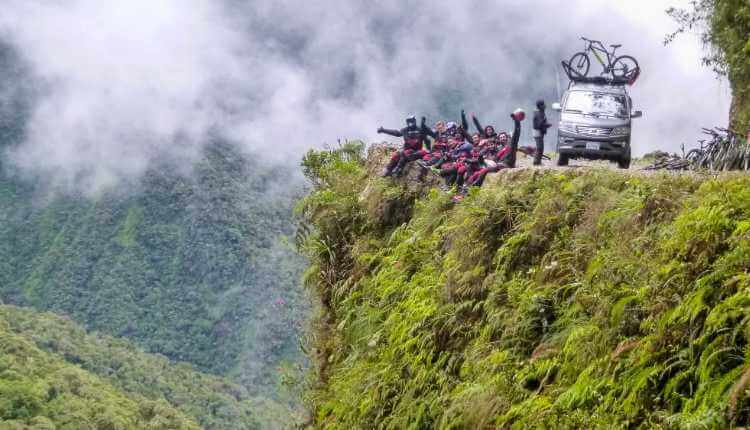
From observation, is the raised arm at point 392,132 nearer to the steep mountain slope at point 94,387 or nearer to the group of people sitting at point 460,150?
the group of people sitting at point 460,150

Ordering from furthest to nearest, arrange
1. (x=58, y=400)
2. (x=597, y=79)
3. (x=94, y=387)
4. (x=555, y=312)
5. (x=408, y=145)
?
1. (x=94, y=387)
2. (x=58, y=400)
3. (x=597, y=79)
4. (x=408, y=145)
5. (x=555, y=312)

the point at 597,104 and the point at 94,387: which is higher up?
the point at 597,104

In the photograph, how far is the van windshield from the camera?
14.5 metres

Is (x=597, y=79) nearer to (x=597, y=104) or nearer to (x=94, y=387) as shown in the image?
(x=597, y=104)

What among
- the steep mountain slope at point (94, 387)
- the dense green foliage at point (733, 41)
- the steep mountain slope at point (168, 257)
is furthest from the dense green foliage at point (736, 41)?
the steep mountain slope at point (168, 257)

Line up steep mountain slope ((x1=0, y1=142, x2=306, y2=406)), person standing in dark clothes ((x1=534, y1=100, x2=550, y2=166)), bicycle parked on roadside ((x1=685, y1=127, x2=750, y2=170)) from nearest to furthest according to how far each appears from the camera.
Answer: bicycle parked on roadside ((x1=685, y1=127, x2=750, y2=170))
person standing in dark clothes ((x1=534, y1=100, x2=550, y2=166))
steep mountain slope ((x1=0, y1=142, x2=306, y2=406))

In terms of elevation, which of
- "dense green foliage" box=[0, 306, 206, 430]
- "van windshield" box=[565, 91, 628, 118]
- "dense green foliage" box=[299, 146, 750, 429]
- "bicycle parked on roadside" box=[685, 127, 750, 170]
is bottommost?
"dense green foliage" box=[0, 306, 206, 430]

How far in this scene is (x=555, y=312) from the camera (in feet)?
22.3

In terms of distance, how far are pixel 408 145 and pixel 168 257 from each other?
147438 millimetres

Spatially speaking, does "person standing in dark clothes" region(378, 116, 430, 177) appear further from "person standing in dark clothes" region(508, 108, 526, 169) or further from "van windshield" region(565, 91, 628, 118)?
"van windshield" region(565, 91, 628, 118)

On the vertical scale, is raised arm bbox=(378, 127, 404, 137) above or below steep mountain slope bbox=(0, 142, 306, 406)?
below

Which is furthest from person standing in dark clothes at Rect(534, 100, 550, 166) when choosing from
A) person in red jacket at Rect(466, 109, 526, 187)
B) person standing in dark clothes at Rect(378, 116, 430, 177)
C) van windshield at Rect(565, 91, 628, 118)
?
person standing in dark clothes at Rect(378, 116, 430, 177)

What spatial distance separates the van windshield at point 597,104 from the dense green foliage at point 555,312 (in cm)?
449

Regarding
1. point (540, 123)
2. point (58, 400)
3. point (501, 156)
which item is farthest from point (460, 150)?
point (58, 400)
